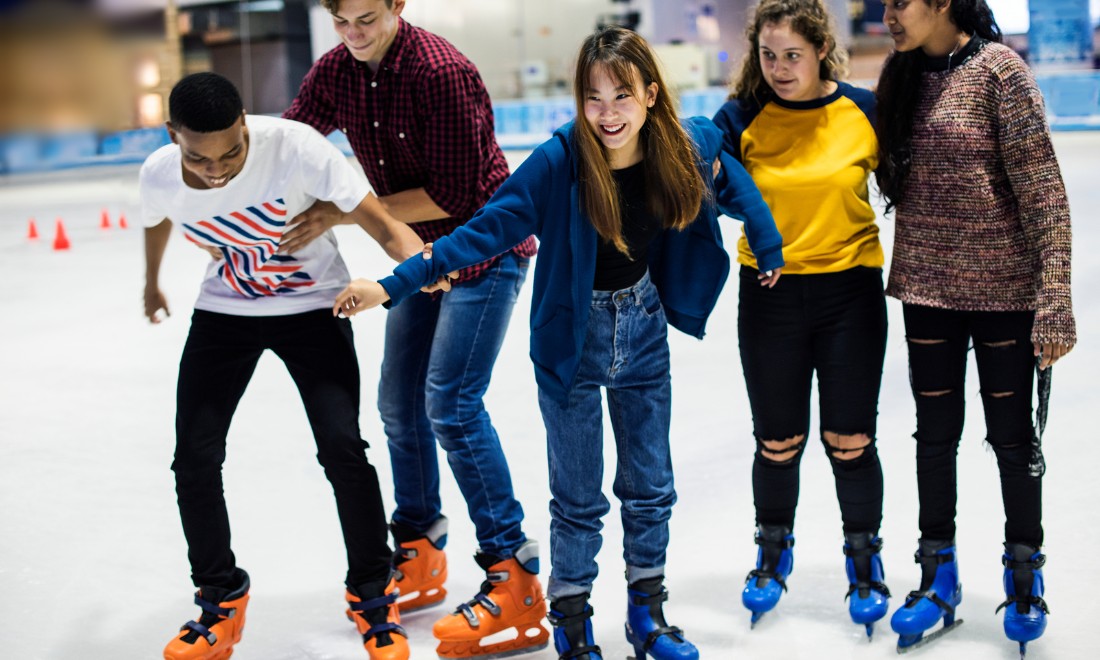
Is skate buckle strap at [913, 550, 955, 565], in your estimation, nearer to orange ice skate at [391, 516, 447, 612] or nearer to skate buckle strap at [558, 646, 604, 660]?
skate buckle strap at [558, 646, 604, 660]

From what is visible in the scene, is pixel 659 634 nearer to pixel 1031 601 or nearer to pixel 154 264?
pixel 1031 601

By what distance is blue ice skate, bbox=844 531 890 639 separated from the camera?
2.35 meters

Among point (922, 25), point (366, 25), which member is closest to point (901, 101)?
point (922, 25)

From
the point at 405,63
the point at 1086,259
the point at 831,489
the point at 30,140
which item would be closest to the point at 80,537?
the point at 405,63

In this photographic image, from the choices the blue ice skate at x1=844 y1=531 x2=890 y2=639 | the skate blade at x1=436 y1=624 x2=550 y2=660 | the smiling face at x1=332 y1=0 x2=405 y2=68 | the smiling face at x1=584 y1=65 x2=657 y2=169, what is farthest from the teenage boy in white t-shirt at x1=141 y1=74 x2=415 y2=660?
the blue ice skate at x1=844 y1=531 x2=890 y2=639

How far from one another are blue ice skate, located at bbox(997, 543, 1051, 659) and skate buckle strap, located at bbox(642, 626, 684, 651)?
2.08ft

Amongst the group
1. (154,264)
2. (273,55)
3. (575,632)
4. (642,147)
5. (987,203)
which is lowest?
(575,632)

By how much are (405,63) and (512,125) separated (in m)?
12.1

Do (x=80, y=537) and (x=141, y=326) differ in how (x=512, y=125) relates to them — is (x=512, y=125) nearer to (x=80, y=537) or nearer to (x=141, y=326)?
(x=141, y=326)

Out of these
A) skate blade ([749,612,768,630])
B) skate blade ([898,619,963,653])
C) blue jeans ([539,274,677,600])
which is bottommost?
skate blade ([749,612,768,630])

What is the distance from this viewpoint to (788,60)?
2.21 meters

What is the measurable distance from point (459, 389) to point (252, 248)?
0.50 m

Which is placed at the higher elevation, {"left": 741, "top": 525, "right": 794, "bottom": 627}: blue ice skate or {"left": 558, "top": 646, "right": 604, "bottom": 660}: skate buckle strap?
{"left": 741, "top": 525, "right": 794, "bottom": 627}: blue ice skate

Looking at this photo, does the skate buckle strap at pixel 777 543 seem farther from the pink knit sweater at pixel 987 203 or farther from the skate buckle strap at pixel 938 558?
the pink knit sweater at pixel 987 203
